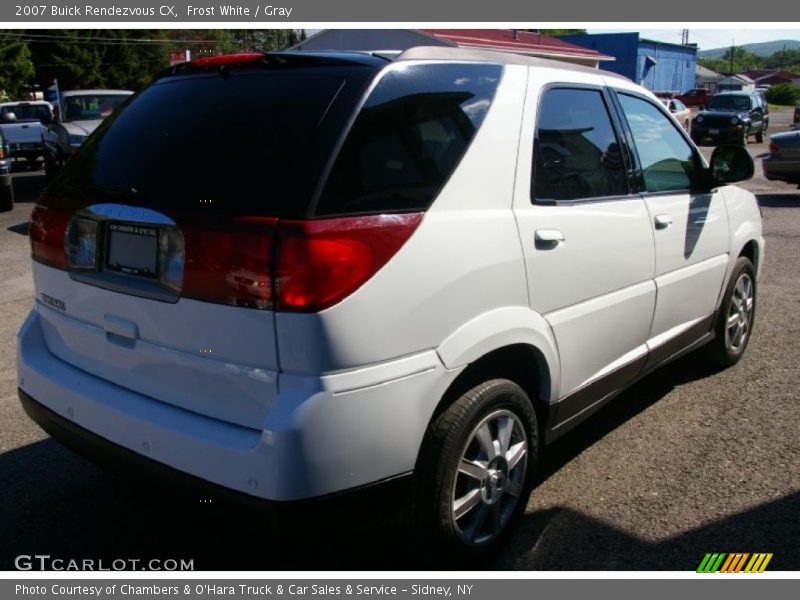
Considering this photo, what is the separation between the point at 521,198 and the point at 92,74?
44.5 meters

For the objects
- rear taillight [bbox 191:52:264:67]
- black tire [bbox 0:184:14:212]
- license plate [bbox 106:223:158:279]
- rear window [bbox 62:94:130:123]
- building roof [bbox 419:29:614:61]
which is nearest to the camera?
license plate [bbox 106:223:158:279]

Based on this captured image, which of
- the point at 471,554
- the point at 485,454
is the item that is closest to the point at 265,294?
the point at 485,454

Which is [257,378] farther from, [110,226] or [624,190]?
[624,190]

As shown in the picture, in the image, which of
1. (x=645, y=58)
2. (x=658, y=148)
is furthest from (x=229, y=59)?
(x=645, y=58)

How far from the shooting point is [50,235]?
9.93 feet

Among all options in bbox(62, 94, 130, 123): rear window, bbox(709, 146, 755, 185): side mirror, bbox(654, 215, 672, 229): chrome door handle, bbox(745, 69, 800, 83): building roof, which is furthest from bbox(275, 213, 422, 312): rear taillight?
bbox(745, 69, 800, 83): building roof

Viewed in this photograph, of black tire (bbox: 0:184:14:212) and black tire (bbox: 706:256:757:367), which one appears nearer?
black tire (bbox: 706:256:757:367)

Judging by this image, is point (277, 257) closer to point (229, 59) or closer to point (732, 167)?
point (229, 59)

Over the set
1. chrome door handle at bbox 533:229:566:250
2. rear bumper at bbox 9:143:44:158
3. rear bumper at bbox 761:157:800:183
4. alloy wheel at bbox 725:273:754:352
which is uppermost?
chrome door handle at bbox 533:229:566:250

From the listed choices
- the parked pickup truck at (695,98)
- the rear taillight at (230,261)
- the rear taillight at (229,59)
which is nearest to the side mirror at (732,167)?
the rear taillight at (229,59)

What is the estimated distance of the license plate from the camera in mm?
2598

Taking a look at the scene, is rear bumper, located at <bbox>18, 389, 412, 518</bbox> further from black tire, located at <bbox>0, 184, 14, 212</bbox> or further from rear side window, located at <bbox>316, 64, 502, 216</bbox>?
black tire, located at <bbox>0, 184, 14, 212</bbox>

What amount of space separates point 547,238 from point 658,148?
152cm

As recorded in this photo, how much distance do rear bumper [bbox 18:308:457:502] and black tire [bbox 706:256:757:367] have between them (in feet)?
9.86
